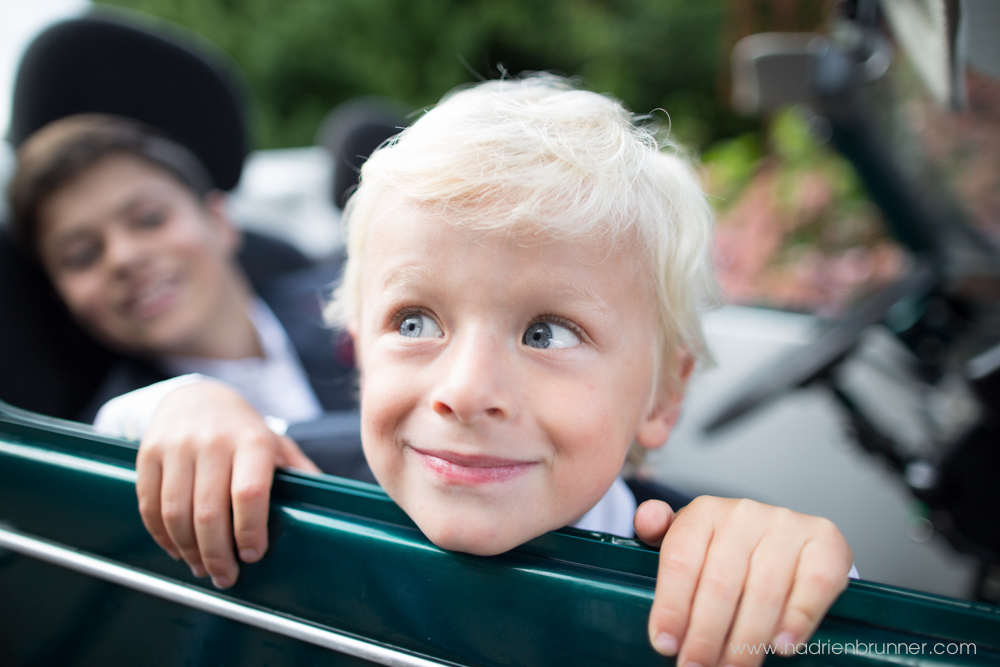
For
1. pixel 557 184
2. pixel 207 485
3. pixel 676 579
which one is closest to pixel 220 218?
pixel 207 485

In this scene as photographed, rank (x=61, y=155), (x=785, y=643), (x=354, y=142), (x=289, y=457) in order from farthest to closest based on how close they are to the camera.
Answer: (x=354, y=142) < (x=61, y=155) < (x=289, y=457) < (x=785, y=643)

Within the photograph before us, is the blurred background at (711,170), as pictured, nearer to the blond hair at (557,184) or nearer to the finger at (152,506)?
the blond hair at (557,184)

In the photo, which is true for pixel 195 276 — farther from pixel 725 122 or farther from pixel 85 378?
pixel 725 122

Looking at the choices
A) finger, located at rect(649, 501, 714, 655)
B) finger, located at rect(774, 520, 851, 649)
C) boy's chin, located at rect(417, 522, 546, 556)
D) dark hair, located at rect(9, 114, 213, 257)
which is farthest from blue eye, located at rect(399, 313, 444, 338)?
dark hair, located at rect(9, 114, 213, 257)

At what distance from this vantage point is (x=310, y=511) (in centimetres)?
70

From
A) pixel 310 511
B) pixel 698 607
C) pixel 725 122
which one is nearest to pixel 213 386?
pixel 310 511

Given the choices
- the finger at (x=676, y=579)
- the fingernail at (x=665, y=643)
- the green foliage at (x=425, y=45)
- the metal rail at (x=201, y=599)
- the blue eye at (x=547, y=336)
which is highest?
the blue eye at (x=547, y=336)

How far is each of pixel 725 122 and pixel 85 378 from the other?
23.0 ft

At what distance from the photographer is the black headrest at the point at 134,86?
1.55 m

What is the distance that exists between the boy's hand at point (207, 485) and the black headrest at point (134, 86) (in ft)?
4.14

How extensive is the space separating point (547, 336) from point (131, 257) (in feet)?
3.92

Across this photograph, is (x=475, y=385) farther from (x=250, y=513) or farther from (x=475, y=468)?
(x=250, y=513)

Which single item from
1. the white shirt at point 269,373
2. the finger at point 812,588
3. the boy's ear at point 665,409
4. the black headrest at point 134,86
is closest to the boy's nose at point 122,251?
the white shirt at point 269,373

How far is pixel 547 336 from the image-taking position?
2.26 feet
